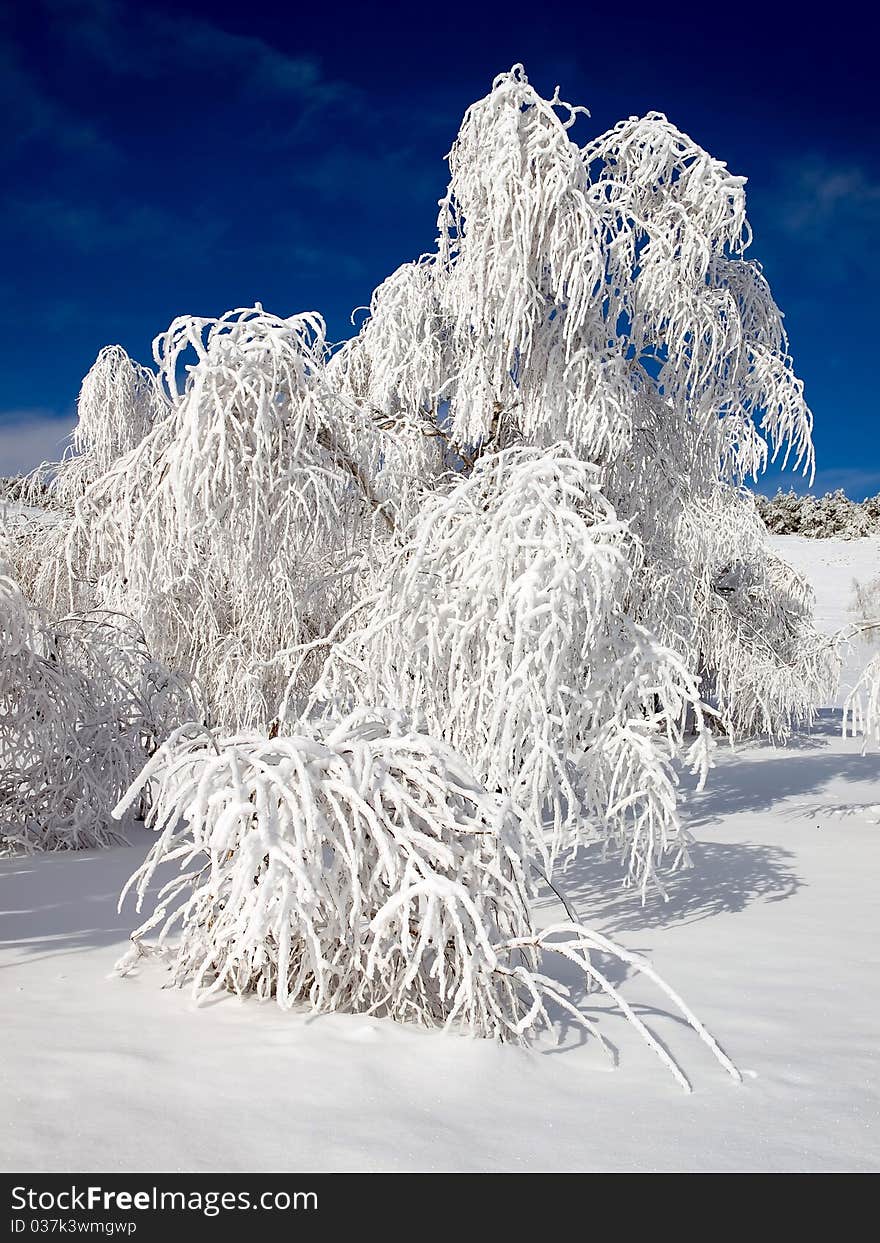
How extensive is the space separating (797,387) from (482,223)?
2705 millimetres

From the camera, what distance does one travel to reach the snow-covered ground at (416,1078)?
2377mm

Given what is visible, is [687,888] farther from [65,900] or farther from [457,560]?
[65,900]

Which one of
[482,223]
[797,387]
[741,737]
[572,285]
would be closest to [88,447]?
[482,223]

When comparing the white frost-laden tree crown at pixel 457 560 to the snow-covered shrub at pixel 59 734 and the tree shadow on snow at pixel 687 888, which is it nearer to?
the tree shadow on snow at pixel 687 888

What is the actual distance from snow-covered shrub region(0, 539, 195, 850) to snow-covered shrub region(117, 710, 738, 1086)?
338cm

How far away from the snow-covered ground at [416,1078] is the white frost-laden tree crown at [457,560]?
26cm

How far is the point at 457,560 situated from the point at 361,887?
239 cm

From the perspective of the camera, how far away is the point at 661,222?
24.1 feet

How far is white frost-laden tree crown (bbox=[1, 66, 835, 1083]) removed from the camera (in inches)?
131

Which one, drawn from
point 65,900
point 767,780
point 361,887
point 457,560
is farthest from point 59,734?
point 767,780

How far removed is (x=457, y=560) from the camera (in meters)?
5.39

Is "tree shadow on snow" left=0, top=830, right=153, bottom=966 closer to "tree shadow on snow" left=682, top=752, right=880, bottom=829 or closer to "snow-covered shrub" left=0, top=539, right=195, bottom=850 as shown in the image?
"snow-covered shrub" left=0, top=539, right=195, bottom=850

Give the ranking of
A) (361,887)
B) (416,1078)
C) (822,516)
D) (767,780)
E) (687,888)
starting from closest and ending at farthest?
(416,1078) → (361,887) → (687,888) → (767,780) → (822,516)

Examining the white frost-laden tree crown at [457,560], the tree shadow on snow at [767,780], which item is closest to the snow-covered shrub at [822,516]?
the tree shadow on snow at [767,780]
